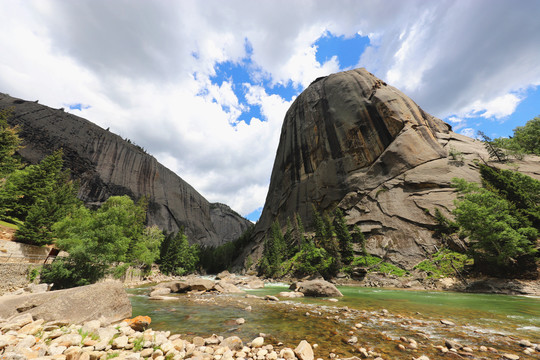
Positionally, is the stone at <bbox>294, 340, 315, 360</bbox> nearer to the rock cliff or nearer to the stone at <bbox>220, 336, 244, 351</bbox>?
the stone at <bbox>220, 336, 244, 351</bbox>

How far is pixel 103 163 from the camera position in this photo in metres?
83.0

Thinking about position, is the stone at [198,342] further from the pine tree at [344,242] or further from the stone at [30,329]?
the pine tree at [344,242]

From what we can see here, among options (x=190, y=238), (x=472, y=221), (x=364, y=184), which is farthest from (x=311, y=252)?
(x=190, y=238)

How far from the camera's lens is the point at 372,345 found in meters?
6.92

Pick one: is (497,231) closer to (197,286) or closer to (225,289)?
(225,289)

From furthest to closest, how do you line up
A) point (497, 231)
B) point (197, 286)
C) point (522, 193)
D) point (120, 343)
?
point (522, 193) < point (197, 286) < point (497, 231) < point (120, 343)

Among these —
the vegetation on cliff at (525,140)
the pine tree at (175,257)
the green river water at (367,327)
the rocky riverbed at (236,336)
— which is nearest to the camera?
the rocky riverbed at (236,336)

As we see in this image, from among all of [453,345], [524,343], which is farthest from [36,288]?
[524,343]

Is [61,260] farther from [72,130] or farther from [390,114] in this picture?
[72,130]

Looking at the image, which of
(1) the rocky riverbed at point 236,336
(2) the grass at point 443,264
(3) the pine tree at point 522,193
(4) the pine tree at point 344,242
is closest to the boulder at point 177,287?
(1) the rocky riverbed at point 236,336

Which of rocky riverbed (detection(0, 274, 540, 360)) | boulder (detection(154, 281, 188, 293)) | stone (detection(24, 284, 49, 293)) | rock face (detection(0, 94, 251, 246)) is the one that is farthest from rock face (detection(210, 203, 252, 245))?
rocky riverbed (detection(0, 274, 540, 360))

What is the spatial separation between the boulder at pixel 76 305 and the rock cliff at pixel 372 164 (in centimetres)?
4155

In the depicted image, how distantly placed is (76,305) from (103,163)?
94543mm

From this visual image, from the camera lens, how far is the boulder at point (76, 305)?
28.0 feet
